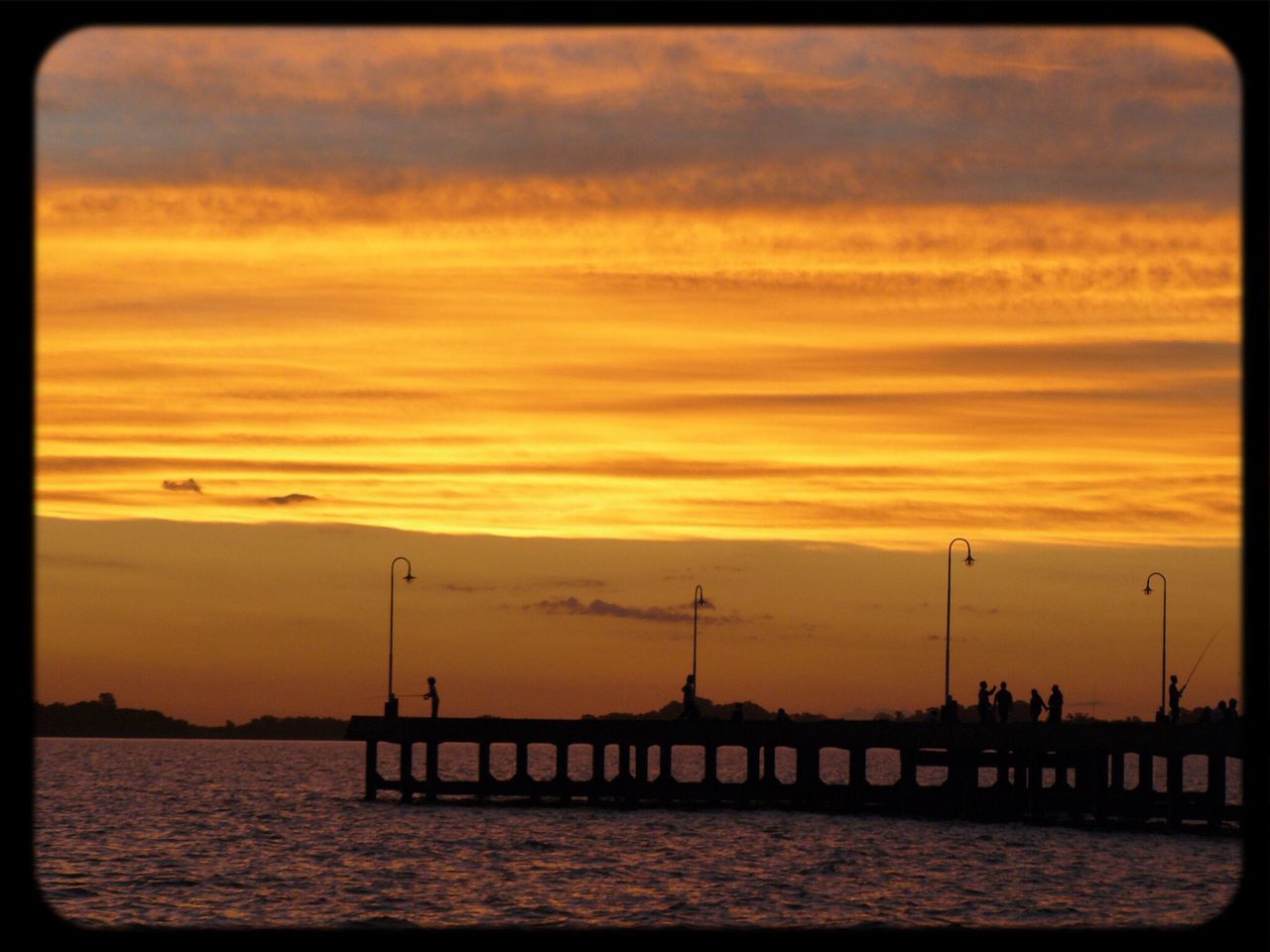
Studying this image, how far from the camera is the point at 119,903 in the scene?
35281 mm

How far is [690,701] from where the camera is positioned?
4991cm

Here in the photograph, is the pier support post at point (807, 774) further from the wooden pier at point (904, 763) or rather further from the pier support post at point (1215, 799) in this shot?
the pier support post at point (1215, 799)

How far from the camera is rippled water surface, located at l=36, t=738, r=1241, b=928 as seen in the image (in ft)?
107

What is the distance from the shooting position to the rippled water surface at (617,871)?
3266cm

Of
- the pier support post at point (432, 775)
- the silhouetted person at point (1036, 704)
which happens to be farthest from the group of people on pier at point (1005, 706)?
the pier support post at point (432, 775)

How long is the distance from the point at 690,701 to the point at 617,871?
36.5ft

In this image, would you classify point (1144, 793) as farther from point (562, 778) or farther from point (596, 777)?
point (562, 778)

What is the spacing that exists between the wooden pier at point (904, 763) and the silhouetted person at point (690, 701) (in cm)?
103

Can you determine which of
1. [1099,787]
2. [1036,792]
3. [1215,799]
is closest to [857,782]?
[1036,792]

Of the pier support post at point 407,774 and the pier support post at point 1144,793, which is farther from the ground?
the pier support post at point 1144,793
